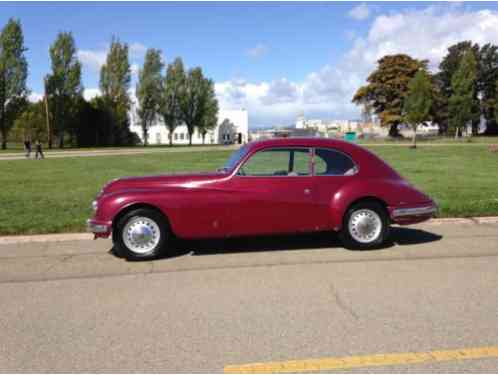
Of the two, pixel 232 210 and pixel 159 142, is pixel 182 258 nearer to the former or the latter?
pixel 232 210

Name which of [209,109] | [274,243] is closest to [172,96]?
[209,109]

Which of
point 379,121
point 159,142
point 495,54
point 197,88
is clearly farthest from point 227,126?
point 495,54

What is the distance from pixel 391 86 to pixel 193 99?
3114cm

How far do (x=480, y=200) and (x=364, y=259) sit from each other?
5.53 metres

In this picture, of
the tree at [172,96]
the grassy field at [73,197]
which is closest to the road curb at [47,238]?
the grassy field at [73,197]

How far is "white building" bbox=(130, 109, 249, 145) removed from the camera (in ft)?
304

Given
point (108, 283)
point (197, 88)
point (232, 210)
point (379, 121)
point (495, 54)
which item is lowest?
point (108, 283)

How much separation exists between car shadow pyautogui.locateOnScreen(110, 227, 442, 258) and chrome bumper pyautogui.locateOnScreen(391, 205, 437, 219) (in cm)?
55

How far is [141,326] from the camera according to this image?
4148mm

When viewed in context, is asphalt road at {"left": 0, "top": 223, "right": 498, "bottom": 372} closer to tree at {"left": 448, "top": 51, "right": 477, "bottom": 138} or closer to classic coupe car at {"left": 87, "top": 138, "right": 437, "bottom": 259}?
classic coupe car at {"left": 87, "top": 138, "right": 437, "bottom": 259}

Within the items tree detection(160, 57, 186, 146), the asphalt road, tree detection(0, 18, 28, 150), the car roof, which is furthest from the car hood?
tree detection(160, 57, 186, 146)

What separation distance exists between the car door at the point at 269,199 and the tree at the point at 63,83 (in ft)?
183

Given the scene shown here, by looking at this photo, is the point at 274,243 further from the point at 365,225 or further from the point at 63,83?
the point at 63,83

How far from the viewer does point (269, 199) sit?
641 cm
